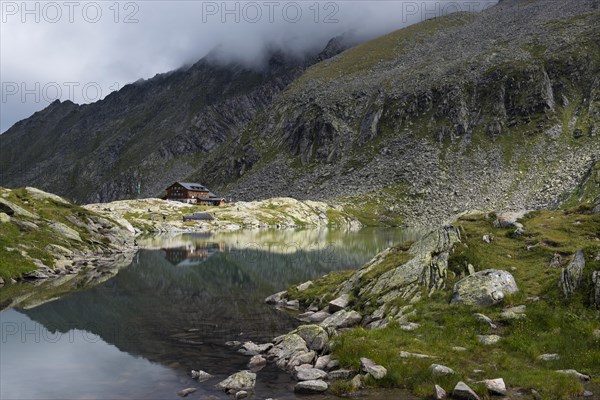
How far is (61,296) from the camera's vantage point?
46344 millimetres

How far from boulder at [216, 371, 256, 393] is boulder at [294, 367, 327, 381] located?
234cm

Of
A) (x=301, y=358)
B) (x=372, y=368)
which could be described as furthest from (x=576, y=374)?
(x=301, y=358)

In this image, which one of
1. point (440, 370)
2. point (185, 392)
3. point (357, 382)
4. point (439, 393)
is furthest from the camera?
point (185, 392)

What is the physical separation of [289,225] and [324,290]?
125 m

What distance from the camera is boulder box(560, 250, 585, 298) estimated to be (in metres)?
24.7

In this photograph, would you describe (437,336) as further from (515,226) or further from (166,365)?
(515,226)

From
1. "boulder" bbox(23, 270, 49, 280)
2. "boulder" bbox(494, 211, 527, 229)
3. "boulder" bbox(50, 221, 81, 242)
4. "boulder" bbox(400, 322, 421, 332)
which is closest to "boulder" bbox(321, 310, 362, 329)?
"boulder" bbox(400, 322, 421, 332)

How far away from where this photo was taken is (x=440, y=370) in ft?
65.9

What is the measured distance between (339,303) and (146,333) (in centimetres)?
1530

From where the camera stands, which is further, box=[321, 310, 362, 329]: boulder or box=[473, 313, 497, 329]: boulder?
box=[321, 310, 362, 329]: boulder

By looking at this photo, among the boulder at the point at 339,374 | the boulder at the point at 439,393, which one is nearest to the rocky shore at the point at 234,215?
the boulder at the point at 339,374

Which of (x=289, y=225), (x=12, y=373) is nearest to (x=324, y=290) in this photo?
(x=12, y=373)

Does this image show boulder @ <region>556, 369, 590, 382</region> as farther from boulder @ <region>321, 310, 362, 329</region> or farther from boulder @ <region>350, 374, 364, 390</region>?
boulder @ <region>321, 310, 362, 329</region>

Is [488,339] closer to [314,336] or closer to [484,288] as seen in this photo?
[484,288]
